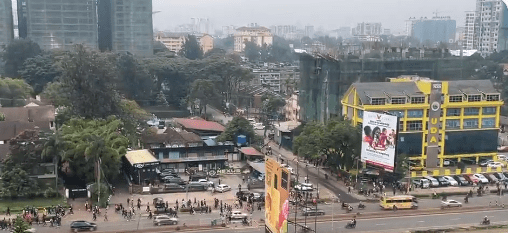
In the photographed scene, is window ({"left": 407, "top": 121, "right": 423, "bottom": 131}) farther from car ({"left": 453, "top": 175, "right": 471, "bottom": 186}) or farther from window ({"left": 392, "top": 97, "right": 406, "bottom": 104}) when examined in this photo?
car ({"left": 453, "top": 175, "right": 471, "bottom": 186})

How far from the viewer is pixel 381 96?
A: 33125 millimetres

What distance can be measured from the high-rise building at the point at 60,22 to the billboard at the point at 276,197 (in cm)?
6269

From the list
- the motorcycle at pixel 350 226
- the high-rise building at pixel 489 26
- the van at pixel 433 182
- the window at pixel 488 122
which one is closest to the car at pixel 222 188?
the motorcycle at pixel 350 226

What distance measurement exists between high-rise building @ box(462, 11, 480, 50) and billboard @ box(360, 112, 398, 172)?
277ft

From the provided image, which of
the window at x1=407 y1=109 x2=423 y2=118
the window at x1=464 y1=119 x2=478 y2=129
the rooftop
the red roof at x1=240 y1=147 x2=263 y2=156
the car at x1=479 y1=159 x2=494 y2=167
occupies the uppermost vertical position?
the window at x1=407 y1=109 x2=423 y2=118

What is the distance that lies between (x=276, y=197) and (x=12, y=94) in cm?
3495

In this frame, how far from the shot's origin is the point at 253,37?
14075cm

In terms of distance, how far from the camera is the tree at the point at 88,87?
38406 millimetres

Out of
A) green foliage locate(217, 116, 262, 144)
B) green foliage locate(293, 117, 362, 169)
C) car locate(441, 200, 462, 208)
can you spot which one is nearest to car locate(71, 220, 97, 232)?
green foliage locate(293, 117, 362, 169)

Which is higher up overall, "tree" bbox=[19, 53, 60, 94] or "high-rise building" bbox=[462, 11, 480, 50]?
"high-rise building" bbox=[462, 11, 480, 50]

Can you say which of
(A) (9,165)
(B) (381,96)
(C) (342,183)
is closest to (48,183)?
(A) (9,165)

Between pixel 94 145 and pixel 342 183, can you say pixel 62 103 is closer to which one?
pixel 94 145

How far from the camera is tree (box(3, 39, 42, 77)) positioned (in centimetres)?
6650

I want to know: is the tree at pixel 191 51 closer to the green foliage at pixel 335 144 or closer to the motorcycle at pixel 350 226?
the green foliage at pixel 335 144
